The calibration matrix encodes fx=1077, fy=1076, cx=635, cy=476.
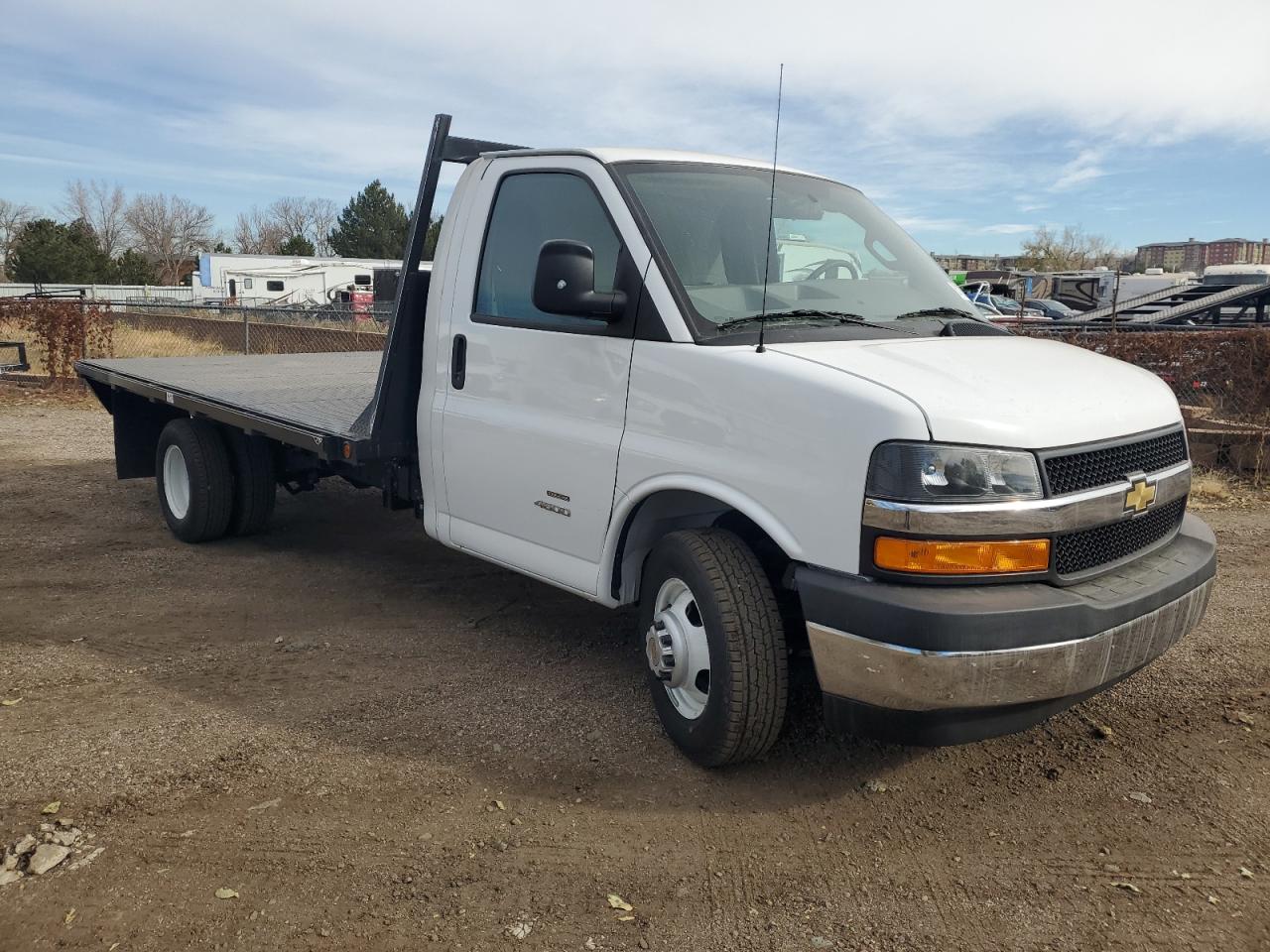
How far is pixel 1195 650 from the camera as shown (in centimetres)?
498

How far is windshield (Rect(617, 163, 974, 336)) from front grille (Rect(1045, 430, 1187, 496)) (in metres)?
1.01

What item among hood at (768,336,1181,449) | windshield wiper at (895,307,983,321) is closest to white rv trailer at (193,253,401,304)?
windshield wiper at (895,307,983,321)

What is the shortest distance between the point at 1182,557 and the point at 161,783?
11.7 feet

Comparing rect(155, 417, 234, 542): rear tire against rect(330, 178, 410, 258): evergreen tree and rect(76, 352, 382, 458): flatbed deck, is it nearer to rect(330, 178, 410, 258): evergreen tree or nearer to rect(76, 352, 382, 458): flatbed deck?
rect(76, 352, 382, 458): flatbed deck

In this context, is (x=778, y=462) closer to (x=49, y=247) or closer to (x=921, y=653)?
(x=921, y=653)

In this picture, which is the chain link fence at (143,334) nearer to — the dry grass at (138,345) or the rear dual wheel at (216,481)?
the dry grass at (138,345)

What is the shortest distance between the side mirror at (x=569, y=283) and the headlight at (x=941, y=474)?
122 cm

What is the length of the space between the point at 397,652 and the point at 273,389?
8.66 ft

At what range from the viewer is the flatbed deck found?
17.9 ft

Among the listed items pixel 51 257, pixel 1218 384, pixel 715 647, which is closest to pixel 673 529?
pixel 715 647

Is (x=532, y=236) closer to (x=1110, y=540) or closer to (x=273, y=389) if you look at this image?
(x=1110, y=540)

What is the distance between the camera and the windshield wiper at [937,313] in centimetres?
414

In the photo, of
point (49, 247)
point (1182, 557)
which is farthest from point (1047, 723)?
point (49, 247)

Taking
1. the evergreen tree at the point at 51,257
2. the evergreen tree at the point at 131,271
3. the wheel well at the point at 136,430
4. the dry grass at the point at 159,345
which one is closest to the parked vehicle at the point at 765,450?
the wheel well at the point at 136,430
